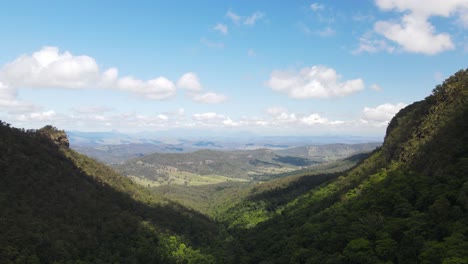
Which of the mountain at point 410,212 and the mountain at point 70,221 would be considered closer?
the mountain at point 410,212

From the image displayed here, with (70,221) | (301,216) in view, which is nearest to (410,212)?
(301,216)

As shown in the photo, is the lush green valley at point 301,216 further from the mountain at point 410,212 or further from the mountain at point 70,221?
the mountain at point 70,221

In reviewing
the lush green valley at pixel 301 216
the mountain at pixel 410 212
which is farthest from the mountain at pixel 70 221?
the mountain at pixel 410 212

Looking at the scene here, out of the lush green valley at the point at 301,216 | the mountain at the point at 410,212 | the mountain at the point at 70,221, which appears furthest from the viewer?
the mountain at the point at 70,221

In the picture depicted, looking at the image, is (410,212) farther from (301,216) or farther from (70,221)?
(70,221)

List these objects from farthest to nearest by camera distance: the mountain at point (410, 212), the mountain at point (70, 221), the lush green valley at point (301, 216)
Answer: the mountain at point (70, 221) < the lush green valley at point (301, 216) < the mountain at point (410, 212)

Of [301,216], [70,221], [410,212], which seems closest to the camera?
[410,212]

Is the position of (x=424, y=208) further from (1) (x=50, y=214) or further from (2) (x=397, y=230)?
(1) (x=50, y=214)
